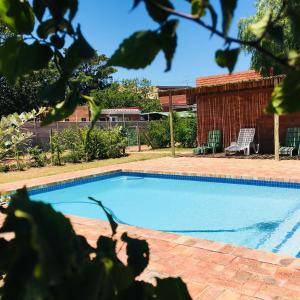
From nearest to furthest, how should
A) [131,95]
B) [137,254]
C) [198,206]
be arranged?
[137,254], [198,206], [131,95]

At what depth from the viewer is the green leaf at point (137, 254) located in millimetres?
792

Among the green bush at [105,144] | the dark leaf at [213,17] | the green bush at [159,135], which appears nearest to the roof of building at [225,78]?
the green bush at [159,135]

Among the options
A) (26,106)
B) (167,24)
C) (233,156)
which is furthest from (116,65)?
(26,106)

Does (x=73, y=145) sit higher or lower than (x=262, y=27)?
lower

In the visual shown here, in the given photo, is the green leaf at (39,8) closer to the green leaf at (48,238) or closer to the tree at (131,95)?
the green leaf at (48,238)

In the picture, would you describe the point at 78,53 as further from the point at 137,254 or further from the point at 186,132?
the point at 186,132

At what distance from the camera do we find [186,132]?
69.7 feet

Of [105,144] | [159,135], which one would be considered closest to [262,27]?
[105,144]

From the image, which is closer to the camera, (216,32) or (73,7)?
(216,32)

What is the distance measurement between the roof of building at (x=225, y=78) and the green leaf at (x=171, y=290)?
20322 millimetres

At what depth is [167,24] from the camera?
21.3 inches

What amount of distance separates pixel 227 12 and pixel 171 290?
0.49 meters

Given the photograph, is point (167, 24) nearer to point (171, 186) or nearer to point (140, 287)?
point (140, 287)

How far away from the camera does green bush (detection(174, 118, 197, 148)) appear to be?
21.0 m
